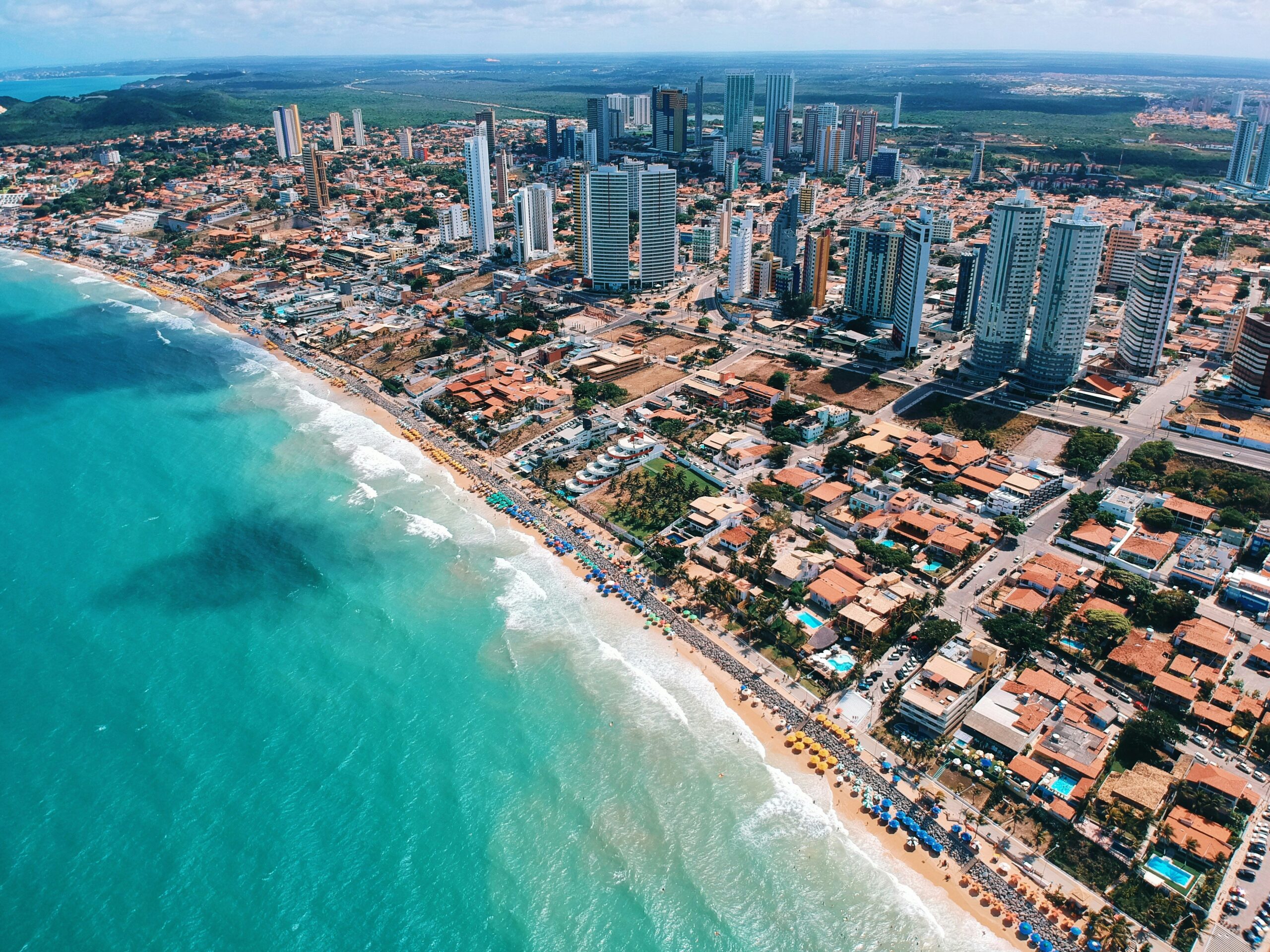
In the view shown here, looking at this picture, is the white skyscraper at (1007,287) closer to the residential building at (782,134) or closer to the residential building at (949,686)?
the residential building at (949,686)

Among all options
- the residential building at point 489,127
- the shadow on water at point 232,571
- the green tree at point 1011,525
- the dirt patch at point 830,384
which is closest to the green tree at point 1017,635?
the green tree at point 1011,525

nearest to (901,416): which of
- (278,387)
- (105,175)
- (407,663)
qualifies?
(407,663)

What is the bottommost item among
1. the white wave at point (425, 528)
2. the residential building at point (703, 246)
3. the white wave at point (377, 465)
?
the white wave at point (425, 528)

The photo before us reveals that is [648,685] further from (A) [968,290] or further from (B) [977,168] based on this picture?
(B) [977,168]

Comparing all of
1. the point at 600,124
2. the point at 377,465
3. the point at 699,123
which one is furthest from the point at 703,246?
the point at 699,123

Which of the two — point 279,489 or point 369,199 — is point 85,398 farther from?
point 369,199

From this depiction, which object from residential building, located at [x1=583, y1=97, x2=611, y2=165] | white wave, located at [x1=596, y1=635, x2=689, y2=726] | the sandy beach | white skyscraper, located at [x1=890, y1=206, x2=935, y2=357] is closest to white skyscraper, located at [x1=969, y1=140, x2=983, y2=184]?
residential building, located at [x1=583, y1=97, x2=611, y2=165]

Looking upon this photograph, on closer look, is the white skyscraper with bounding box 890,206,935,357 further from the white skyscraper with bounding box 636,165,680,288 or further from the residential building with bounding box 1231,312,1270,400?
the white skyscraper with bounding box 636,165,680,288
